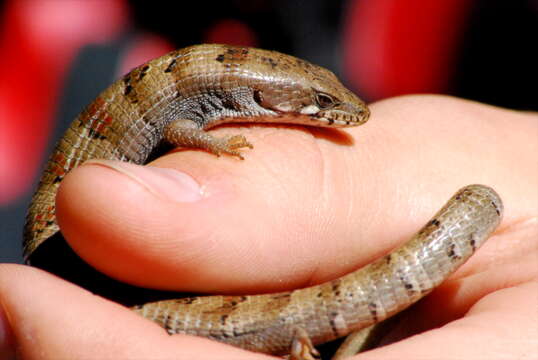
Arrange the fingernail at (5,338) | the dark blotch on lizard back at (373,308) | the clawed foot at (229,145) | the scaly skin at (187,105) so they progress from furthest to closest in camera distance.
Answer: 1. the scaly skin at (187,105)
2. the clawed foot at (229,145)
3. the dark blotch on lizard back at (373,308)
4. the fingernail at (5,338)

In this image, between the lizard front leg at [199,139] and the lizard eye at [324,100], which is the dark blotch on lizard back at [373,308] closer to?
the lizard front leg at [199,139]

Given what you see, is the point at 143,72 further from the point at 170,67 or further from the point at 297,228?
the point at 297,228

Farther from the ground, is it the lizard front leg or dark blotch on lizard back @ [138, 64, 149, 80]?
dark blotch on lizard back @ [138, 64, 149, 80]

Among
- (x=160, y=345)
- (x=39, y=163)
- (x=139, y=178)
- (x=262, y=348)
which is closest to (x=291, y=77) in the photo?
(x=139, y=178)

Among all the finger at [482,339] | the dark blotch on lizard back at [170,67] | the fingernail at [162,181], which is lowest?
the finger at [482,339]

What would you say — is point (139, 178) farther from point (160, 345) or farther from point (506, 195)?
point (506, 195)

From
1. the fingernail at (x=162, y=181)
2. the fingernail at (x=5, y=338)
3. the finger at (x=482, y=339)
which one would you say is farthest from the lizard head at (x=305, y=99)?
the fingernail at (x=5, y=338)

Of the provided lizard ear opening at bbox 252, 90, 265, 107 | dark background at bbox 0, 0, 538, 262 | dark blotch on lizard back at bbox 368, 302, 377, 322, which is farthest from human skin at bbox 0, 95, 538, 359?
dark background at bbox 0, 0, 538, 262

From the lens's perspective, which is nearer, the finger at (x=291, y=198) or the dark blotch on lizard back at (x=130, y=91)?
the finger at (x=291, y=198)

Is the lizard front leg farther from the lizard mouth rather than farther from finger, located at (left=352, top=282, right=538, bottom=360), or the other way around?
finger, located at (left=352, top=282, right=538, bottom=360)
